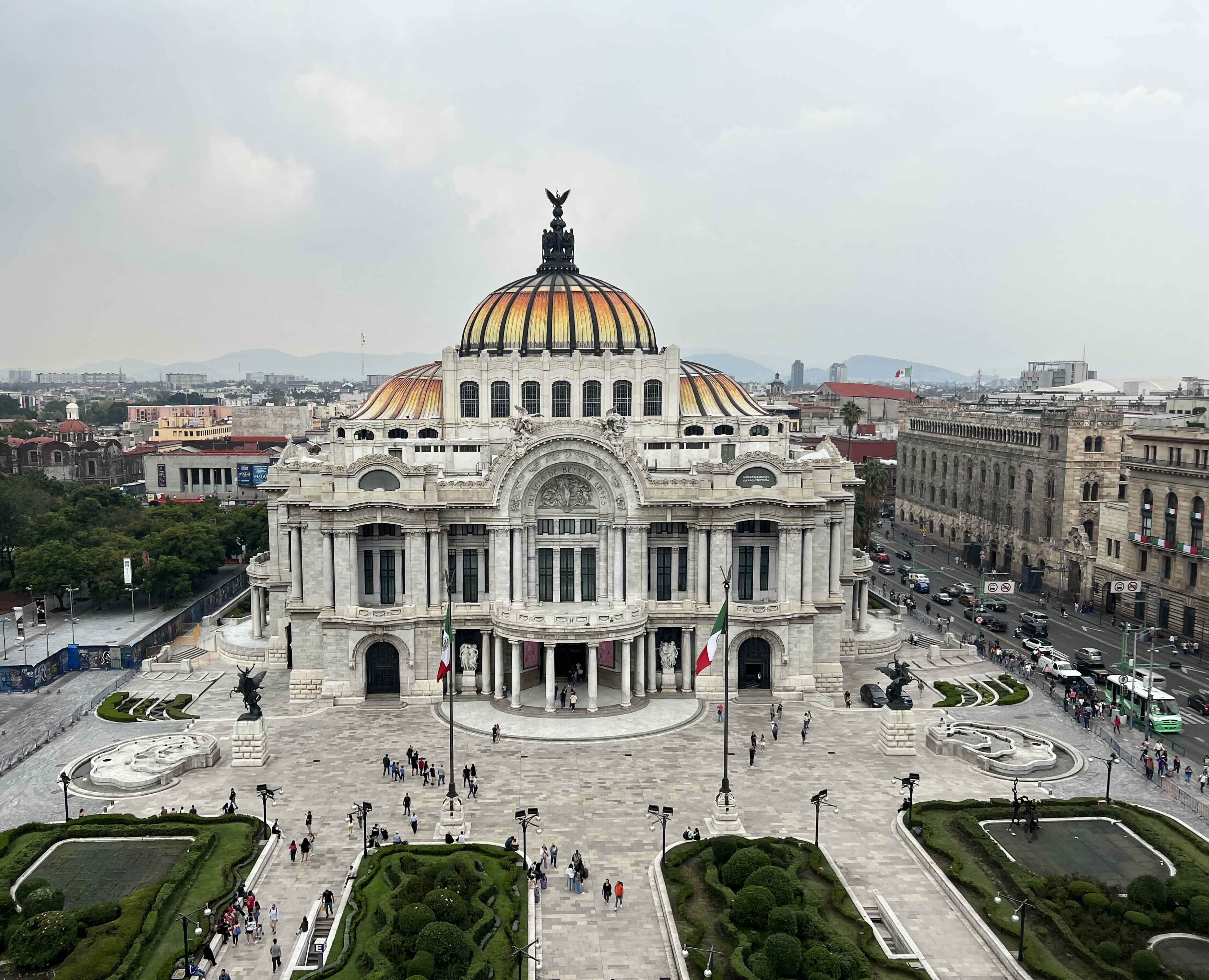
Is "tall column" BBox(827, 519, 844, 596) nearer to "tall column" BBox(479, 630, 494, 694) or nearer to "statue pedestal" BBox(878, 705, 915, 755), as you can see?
"statue pedestal" BBox(878, 705, 915, 755)

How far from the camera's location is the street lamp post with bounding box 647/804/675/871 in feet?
157

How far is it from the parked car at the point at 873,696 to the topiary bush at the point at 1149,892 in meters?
28.2

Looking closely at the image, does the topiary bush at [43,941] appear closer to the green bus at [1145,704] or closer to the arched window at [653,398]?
the arched window at [653,398]

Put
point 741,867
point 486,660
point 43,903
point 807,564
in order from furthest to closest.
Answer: point 807,564 → point 486,660 → point 741,867 → point 43,903

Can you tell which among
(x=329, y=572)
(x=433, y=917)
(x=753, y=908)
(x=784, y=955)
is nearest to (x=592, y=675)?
(x=329, y=572)

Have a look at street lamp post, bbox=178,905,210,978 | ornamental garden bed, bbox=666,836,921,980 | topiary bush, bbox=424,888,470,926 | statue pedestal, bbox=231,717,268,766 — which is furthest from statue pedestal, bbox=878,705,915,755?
street lamp post, bbox=178,905,210,978

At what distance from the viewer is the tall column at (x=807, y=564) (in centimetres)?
7462

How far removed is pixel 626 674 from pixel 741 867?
2766 centimetres

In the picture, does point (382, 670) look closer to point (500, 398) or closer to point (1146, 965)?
point (500, 398)

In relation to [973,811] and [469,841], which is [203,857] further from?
[973,811]

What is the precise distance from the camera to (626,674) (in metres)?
72.2

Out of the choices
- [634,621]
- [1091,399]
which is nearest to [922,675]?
[634,621]

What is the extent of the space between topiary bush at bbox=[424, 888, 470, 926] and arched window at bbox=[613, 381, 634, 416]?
47.7 metres

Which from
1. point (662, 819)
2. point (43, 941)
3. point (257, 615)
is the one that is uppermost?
point (257, 615)
